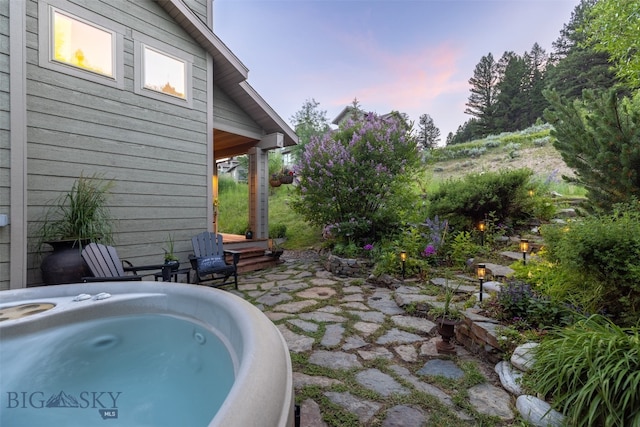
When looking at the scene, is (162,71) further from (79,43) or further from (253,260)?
(253,260)

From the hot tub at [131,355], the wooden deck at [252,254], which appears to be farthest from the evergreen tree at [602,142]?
the wooden deck at [252,254]

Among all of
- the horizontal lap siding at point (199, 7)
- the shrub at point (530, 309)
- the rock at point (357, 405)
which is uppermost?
the horizontal lap siding at point (199, 7)

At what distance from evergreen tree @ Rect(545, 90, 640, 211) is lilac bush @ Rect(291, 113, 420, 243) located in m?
2.43

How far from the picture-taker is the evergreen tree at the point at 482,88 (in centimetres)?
2570

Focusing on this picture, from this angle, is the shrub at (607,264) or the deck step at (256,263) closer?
the shrub at (607,264)

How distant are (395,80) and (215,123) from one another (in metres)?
7.33

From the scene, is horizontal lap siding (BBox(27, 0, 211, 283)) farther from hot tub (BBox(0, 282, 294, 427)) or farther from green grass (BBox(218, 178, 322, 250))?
green grass (BBox(218, 178, 322, 250))

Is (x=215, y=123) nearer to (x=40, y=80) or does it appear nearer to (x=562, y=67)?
(x=40, y=80)

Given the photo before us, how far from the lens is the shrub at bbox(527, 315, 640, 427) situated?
3.85 ft

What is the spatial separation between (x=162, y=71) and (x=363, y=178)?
11.7 feet

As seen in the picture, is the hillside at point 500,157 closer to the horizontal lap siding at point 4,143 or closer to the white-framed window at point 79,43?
the white-framed window at point 79,43

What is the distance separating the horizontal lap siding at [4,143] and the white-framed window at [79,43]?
0.36 metres

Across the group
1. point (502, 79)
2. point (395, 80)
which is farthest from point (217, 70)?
point (502, 79)

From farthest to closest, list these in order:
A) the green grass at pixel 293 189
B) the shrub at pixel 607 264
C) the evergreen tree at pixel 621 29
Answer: the green grass at pixel 293 189
the evergreen tree at pixel 621 29
the shrub at pixel 607 264
